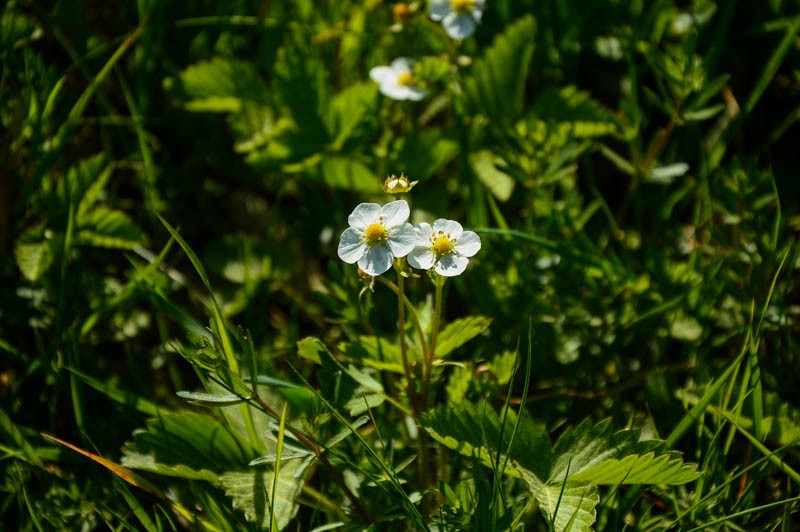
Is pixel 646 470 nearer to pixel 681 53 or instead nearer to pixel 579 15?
pixel 681 53

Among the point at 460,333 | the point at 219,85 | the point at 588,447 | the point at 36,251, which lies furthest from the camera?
the point at 219,85

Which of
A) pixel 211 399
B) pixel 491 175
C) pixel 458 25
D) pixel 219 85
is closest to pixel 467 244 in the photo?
pixel 211 399

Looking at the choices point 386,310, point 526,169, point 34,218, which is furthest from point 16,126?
point 526,169

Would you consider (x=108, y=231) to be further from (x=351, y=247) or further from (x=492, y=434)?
(x=492, y=434)

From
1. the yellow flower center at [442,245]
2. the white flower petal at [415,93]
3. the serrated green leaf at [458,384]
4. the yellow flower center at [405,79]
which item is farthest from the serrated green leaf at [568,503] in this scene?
the yellow flower center at [405,79]

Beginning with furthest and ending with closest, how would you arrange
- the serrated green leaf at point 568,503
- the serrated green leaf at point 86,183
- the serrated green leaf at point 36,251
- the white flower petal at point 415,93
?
the white flower petal at point 415,93, the serrated green leaf at point 86,183, the serrated green leaf at point 36,251, the serrated green leaf at point 568,503

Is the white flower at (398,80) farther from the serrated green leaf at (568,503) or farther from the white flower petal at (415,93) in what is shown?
the serrated green leaf at (568,503)
